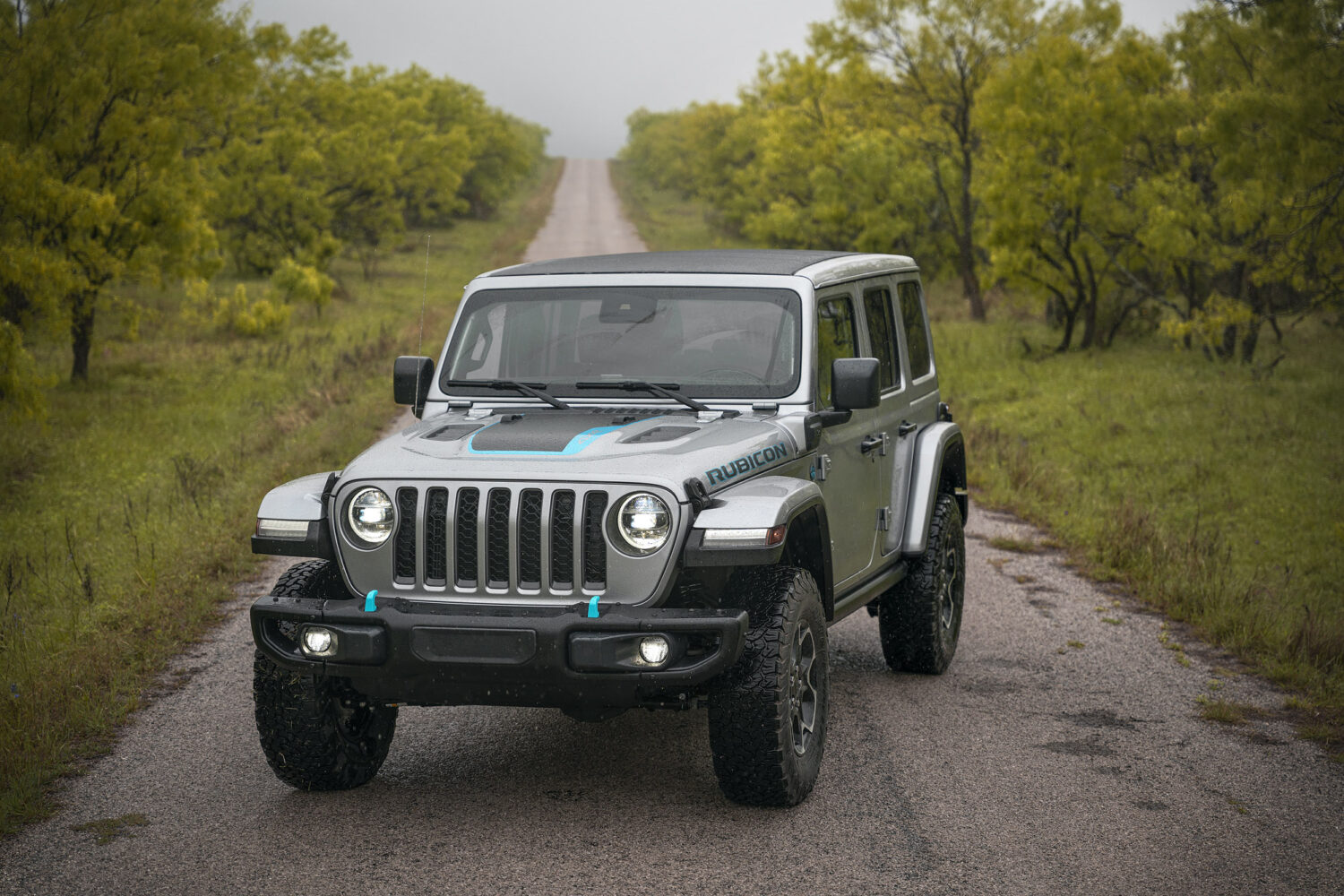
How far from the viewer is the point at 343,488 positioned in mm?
4730

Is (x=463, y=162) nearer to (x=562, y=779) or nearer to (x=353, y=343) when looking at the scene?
(x=353, y=343)

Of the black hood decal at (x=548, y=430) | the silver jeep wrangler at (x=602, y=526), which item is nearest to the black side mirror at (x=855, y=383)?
the silver jeep wrangler at (x=602, y=526)

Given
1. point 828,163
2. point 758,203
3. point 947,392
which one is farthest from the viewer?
point 758,203

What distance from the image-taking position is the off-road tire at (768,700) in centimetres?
464

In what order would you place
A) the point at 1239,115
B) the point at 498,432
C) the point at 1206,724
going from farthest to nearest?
the point at 1239,115 → the point at 1206,724 → the point at 498,432

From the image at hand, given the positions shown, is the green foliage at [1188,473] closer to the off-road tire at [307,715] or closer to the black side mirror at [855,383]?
the black side mirror at [855,383]

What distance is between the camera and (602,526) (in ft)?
14.7

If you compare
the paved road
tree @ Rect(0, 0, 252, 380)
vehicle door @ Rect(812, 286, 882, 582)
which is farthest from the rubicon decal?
tree @ Rect(0, 0, 252, 380)

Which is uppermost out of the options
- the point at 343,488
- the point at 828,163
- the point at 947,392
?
the point at 828,163

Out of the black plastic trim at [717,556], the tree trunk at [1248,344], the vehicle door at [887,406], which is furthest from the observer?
the tree trunk at [1248,344]

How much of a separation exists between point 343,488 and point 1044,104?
62.0 ft

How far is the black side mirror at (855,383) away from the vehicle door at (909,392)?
1292 mm

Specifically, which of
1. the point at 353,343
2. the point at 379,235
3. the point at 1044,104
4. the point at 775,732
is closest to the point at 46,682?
the point at 775,732

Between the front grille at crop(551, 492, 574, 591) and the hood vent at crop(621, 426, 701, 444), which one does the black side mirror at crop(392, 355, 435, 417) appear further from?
the front grille at crop(551, 492, 574, 591)
